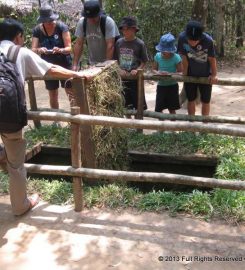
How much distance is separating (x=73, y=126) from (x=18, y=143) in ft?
1.61

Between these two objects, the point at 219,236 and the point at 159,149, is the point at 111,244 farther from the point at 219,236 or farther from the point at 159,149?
the point at 159,149

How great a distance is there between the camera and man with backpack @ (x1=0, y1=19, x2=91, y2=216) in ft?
10.7

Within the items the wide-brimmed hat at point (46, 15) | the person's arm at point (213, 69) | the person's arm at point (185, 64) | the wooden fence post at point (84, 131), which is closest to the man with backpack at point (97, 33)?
the wide-brimmed hat at point (46, 15)

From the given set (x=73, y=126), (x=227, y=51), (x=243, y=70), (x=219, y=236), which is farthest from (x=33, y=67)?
(x=227, y=51)

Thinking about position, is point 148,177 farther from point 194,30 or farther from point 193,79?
point 194,30

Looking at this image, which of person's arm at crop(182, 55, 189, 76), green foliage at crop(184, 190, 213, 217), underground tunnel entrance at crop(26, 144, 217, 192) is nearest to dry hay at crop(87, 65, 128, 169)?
underground tunnel entrance at crop(26, 144, 217, 192)

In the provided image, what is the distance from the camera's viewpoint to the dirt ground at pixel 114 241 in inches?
124

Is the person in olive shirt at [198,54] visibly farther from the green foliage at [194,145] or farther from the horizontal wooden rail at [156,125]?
the horizontal wooden rail at [156,125]

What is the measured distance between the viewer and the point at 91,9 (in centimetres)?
534

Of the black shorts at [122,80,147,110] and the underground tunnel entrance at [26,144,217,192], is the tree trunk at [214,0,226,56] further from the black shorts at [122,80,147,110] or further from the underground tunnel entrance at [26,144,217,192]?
the underground tunnel entrance at [26,144,217,192]

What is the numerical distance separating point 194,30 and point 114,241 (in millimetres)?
2883

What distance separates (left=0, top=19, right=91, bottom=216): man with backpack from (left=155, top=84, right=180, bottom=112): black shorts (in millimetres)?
2170

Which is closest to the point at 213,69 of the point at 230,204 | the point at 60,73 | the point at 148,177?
the point at 230,204

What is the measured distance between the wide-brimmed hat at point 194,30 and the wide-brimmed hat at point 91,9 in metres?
1.17
